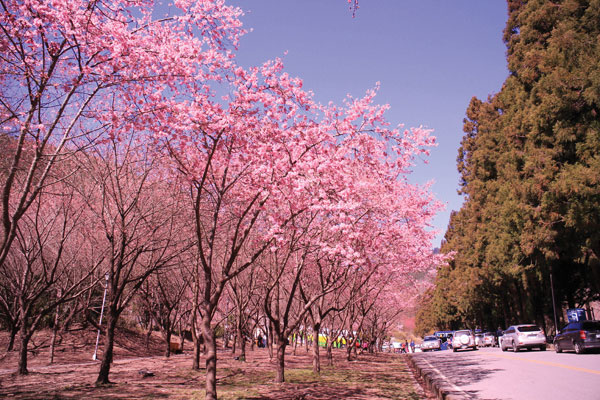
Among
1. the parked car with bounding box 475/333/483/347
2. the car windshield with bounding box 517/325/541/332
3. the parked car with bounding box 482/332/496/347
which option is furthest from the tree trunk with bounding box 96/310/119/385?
the parked car with bounding box 475/333/483/347

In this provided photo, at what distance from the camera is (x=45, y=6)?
5969 mm

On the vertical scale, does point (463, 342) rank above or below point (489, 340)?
above

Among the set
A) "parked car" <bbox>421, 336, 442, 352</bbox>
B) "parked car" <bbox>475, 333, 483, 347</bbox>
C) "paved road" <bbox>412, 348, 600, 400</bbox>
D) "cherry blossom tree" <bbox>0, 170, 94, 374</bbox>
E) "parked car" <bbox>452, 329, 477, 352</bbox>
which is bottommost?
"parked car" <bbox>421, 336, 442, 352</bbox>

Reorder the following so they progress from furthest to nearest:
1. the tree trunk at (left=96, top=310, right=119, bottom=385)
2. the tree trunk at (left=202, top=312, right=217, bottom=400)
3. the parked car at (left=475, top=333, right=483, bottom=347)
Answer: the parked car at (left=475, top=333, right=483, bottom=347), the tree trunk at (left=96, top=310, right=119, bottom=385), the tree trunk at (left=202, top=312, right=217, bottom=400)

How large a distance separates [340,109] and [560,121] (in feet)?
41.3

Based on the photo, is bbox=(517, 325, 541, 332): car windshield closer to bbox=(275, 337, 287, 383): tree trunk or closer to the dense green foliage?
the dense green foliage

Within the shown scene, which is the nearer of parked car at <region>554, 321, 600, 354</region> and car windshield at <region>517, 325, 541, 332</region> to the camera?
parked car at <region>554, 321, 600, 354</region>

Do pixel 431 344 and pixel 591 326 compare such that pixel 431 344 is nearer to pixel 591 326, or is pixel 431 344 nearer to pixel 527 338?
pixel 527 338

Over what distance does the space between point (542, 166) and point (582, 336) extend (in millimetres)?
7221

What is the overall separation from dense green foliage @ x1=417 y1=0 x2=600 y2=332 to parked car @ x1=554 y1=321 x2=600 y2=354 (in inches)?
109

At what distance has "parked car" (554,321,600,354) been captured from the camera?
55.0 feet

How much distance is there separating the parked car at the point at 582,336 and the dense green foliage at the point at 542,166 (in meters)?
2.78

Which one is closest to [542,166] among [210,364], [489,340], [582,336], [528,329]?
[582,336]

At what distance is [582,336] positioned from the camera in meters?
17.1
